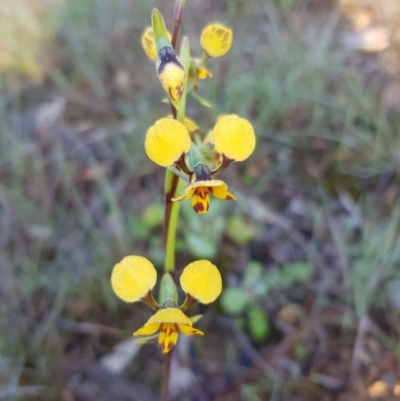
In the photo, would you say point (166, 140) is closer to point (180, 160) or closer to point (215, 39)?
point (180, 160)

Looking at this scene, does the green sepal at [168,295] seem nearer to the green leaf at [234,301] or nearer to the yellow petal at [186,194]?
the yellow petal at [186,194]

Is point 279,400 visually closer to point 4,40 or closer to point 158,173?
point 158,173

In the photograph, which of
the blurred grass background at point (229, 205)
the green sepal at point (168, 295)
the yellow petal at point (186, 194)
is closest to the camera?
the yellow petal at point (186, 194)

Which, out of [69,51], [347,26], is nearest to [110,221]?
[69,51]

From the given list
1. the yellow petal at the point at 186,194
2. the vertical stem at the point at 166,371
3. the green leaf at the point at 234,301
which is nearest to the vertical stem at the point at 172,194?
the vertical stem at the point at 166,371

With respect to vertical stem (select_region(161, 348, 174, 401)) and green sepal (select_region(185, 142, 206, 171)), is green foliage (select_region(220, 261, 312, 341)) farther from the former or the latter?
green sepal (select_region(185, 142, 206, 171))

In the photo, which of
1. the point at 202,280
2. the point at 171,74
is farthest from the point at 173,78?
the point at 202,280
